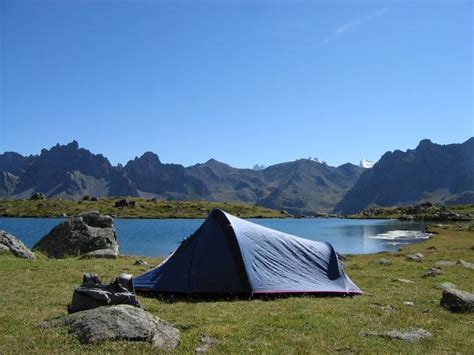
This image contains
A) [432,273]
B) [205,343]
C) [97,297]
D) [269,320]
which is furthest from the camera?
[432,273]

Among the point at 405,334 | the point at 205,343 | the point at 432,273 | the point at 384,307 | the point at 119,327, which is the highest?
the point at 119,327

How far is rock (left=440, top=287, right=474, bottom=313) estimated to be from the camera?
764 inches

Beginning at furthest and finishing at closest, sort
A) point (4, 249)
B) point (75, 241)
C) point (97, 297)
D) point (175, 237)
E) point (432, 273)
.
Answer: point (175, 237) < point (75, 241) < point (4, 249) < point (432, 273) < point (97, 297)

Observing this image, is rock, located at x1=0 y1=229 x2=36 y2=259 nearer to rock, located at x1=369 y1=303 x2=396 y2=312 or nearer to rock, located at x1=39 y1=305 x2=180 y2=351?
rock, located at x1=39 y1=305 x2=180 y2=351

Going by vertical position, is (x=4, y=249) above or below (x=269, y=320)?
above

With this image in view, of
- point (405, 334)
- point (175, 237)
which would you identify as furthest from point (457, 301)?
point (175, 237)

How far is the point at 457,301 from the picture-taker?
1975 centimetres

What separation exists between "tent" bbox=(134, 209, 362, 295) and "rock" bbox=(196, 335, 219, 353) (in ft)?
25.5

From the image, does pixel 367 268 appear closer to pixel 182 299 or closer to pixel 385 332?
pixel 182 299

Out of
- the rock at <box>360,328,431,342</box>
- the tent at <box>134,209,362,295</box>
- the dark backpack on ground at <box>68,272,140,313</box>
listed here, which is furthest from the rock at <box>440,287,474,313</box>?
the dark backpack on ground at <box>68,272,140,313</box>

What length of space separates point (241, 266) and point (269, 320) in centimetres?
602

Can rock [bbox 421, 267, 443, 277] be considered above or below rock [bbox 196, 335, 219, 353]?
below

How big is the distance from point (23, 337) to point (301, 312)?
9639 millimetres

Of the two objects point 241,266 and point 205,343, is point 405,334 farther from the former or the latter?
point 241,266
